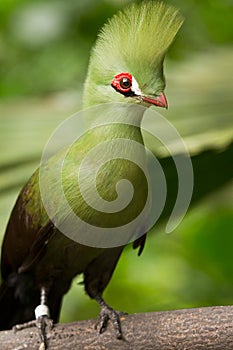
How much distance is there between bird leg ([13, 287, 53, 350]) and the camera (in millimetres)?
2434

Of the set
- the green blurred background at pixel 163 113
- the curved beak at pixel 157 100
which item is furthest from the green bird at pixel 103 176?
the green blurred background at pixel 163 113

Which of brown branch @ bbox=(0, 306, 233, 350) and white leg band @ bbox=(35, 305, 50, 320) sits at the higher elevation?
white leg band @ bbox=(35, 305, 50, 320)

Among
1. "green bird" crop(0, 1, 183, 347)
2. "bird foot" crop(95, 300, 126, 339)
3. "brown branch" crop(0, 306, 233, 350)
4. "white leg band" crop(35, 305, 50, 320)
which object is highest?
"green bird" crop(0, 1, 183, 347)

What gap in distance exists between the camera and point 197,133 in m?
2.48

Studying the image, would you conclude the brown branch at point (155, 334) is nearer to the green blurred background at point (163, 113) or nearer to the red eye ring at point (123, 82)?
the green blurred background at point (163, 113)

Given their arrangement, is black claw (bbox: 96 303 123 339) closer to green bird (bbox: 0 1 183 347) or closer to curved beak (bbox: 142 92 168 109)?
green bird (bbox: 0 1 183 347)

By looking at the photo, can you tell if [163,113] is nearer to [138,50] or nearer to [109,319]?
[138,50]

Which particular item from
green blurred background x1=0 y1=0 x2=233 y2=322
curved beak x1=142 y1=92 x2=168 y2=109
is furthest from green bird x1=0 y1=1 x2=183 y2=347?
green blurred background x1=0 y1=0 x2=233 y2=322

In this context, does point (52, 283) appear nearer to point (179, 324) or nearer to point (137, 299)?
→ point (179, 324)

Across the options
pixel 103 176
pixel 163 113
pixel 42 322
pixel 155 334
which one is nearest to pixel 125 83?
pixel 103 176

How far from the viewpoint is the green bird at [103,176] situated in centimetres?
227

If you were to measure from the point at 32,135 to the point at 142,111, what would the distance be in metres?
0.41

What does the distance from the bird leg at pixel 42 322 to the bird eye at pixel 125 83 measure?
0.79m

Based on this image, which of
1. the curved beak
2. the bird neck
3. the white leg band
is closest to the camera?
the curved beak
